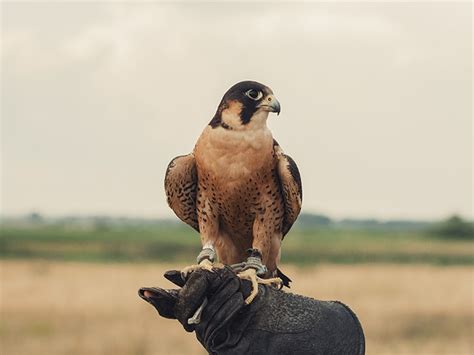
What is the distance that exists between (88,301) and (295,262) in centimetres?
1496

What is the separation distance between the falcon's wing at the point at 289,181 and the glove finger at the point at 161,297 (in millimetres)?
855

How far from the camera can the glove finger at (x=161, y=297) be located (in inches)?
152

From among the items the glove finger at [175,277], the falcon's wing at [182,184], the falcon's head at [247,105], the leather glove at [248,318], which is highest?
the falcon's head at [247,105]

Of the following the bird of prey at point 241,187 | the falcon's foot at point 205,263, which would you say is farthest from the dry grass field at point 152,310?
the falcon's foot at point 205,263

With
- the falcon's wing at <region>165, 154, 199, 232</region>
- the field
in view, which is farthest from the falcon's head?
the field

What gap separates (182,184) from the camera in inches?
179

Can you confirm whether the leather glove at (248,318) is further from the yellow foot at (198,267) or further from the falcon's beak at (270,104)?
the falcon's beak at (270,104)

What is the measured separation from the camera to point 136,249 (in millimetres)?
40688

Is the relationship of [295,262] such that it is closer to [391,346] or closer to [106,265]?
[106,265]

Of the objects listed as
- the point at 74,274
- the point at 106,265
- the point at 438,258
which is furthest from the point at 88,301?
the point at 438,258

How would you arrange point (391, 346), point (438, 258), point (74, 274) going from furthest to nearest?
point (438, 258), point (74, 274), point (391, 346)

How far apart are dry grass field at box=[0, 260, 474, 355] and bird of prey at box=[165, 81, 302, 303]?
9.27 m

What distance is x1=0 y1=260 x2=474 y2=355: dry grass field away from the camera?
14.7m

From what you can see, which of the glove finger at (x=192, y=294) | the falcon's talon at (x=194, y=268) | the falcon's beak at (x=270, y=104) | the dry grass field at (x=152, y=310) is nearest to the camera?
the glove finger at (x=192, y=294)
